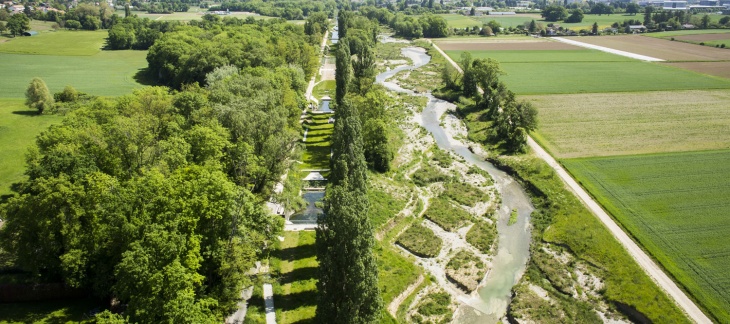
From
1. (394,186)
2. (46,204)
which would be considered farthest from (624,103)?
(46,204)

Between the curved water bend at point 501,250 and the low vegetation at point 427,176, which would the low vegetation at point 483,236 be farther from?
the low vegetation at point 427,176

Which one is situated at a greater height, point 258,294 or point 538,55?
point 538,55

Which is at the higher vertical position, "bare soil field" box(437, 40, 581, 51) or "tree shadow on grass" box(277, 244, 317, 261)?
"bare soil field" box(437, 40, 581, 51)

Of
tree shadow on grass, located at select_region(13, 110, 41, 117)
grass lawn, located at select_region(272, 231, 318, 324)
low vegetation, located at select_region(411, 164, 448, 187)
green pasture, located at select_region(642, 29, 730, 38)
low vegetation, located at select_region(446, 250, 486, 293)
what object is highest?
green pasture, located at select_region(642, 29, 730, 38)

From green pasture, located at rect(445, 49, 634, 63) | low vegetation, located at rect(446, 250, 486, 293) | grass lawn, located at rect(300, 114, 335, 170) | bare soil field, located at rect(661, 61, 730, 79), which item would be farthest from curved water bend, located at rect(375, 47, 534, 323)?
bare soil field, located at rect(661, 61, 730, 79)

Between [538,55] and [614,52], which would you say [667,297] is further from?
[614,52]

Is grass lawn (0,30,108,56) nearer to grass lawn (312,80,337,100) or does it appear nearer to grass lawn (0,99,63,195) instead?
grass lawn (0,99,63,195)

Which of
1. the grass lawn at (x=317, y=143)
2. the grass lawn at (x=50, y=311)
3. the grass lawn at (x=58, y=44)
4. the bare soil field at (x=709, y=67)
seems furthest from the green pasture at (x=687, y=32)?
the grass lawn at (x=58, y=44)
